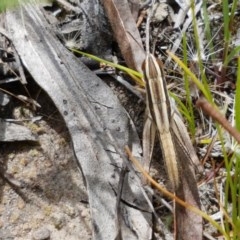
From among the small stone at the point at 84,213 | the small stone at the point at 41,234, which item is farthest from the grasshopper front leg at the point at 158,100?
the small stone at the point at 41,234

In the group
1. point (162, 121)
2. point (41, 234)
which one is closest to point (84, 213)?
point (41, 234)

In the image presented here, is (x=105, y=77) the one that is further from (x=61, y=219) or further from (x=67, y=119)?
(x=61, y=219)

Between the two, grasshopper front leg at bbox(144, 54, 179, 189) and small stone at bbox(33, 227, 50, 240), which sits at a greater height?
grasshopper front leg at bbox(144, 54, 179, 189)

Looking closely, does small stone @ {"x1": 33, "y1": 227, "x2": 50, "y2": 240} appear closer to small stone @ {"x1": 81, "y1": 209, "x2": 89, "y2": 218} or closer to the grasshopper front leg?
small stone @ {"x1": 81, "y1": 209, "x2": 89, "y2": 218}

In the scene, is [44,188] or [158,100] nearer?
[158,100]

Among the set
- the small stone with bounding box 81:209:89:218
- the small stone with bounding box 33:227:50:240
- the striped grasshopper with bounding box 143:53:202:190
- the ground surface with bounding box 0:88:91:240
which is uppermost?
the striped grasshopper with bounding box 143:53:202:190

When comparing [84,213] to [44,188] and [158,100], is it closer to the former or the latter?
[44,188]

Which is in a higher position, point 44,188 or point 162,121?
point 162,121

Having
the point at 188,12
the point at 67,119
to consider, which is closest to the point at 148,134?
the point at 67,119

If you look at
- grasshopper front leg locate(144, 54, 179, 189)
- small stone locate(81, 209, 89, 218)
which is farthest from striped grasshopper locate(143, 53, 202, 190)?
small stone locate(81, 209, 89, 218)
